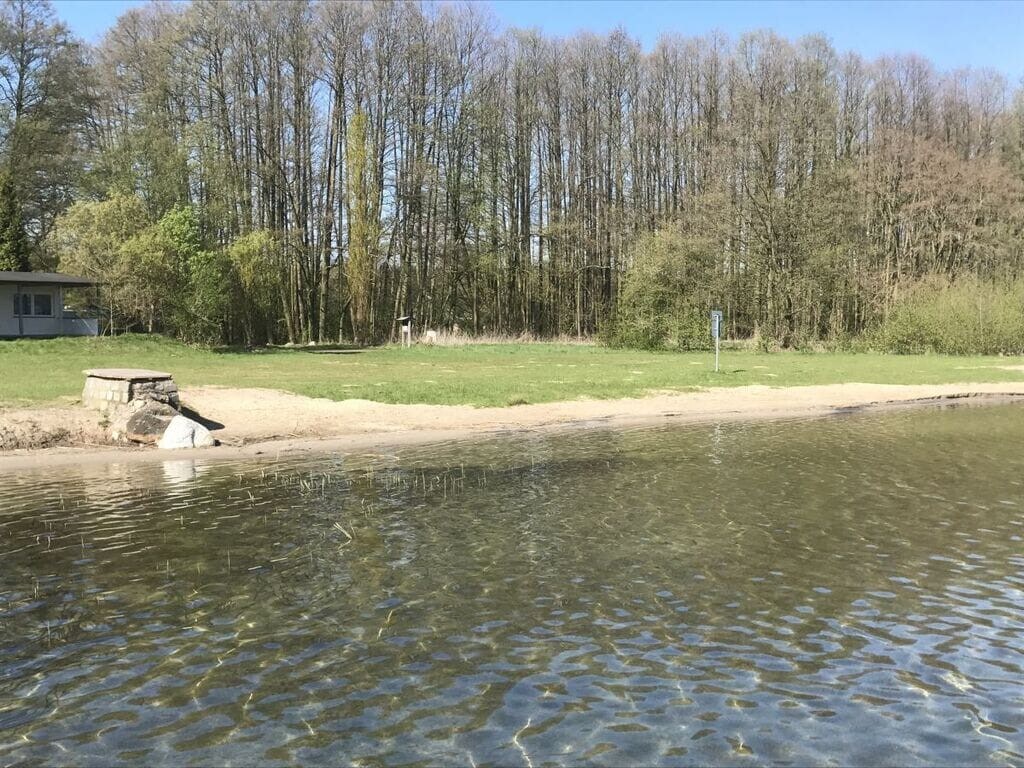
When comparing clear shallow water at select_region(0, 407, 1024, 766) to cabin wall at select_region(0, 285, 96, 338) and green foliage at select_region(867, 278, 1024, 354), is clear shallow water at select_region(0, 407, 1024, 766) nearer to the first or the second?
cabin wall at select_region(0, 285, 96, 338)

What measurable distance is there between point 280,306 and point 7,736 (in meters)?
48.1

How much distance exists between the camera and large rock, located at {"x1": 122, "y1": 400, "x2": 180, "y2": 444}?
1522cm

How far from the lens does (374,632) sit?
227 inches

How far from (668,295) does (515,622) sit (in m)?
40.9

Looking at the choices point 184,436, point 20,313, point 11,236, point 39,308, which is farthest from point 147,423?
point 11,236

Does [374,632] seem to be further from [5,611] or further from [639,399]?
[639,399]

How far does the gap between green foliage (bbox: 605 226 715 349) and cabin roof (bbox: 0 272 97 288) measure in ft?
88.6

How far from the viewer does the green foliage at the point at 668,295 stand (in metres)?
44.8

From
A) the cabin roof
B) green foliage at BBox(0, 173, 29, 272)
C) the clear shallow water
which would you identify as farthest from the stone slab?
green foliage at BBox(0, 173, 29, 272)

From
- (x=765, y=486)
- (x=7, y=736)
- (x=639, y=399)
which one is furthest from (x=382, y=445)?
(x=7, y=736)

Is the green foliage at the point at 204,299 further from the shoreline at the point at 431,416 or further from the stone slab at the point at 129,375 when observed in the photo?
the stone slab at the point at 129,375

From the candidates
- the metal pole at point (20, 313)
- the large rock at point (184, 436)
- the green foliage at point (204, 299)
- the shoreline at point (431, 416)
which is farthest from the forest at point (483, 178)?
the large rock at point (184, 436)

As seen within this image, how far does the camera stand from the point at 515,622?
5.93 metres

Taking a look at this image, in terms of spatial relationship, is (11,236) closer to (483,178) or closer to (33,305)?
(33,305)
